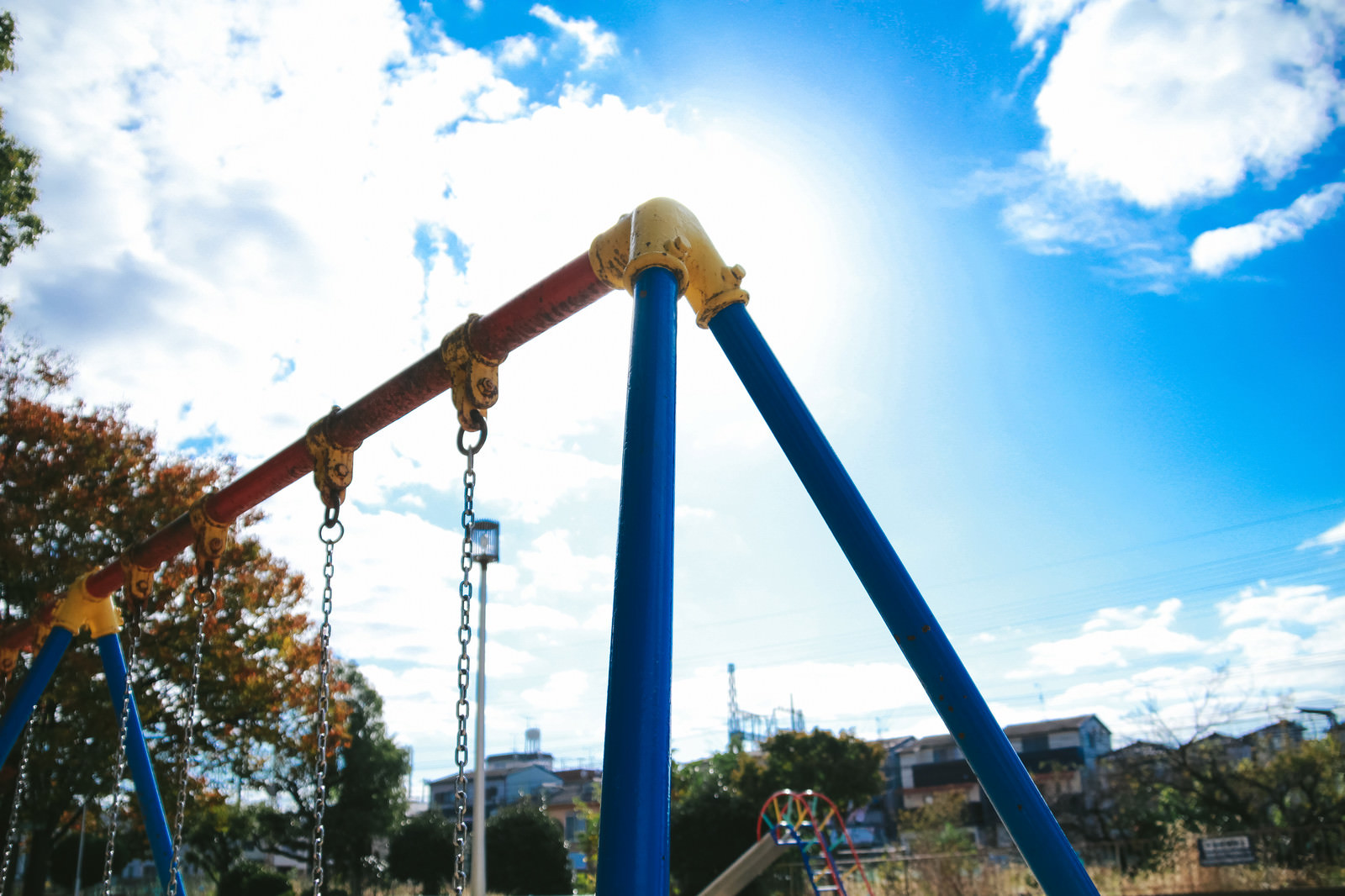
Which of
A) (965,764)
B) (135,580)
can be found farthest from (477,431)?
(965,764)

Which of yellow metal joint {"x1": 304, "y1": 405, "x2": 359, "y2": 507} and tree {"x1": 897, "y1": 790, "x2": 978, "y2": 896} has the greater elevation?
yellow metal joint {"x1": 304, "y1": 405, "x2": 359, "y2": 507}

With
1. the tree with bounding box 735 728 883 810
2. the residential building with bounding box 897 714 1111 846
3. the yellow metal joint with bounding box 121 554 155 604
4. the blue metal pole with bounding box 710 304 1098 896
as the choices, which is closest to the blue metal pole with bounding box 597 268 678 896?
the blue metal pole with bounding box 710 304 1098 896

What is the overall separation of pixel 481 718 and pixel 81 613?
727 centimetres

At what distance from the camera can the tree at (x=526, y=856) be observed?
63.9 feet

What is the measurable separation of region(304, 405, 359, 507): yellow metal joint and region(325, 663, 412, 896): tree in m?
20.3

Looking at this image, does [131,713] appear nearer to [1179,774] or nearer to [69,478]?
[69,478]

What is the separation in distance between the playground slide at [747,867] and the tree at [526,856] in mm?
11394

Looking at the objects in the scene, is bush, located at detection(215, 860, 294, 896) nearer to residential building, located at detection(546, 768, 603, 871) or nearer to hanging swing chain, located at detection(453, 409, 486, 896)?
hanging swing chain, located at detection(453, 409, 486, 896)

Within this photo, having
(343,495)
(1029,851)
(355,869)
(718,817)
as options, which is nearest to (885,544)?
A: (1029,851)

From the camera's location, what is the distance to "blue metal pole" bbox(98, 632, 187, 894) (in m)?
5.13

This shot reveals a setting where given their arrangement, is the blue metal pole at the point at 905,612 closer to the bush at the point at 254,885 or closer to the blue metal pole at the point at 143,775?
the blue metal pole at the point at 143,775

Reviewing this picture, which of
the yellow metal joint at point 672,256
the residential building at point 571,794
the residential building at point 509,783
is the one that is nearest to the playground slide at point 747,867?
the yellow metal joint at point 672,256

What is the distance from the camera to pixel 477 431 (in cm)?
352

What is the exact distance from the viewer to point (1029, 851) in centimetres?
232
